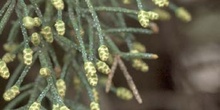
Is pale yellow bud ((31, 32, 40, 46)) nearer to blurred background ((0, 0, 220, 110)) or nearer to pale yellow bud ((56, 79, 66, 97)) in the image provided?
pale yellow bud ((56, 79, 66, 97))

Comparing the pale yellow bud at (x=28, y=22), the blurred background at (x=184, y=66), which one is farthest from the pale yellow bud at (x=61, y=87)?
the blurred background at (x=184, y=66)

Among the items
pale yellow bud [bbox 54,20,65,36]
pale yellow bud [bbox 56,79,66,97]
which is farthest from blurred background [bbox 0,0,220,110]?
pale yellow bud [bbox 54,20,65,36]

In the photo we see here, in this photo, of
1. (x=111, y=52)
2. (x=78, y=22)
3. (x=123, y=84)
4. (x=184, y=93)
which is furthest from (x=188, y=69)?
(x=78, y=22)

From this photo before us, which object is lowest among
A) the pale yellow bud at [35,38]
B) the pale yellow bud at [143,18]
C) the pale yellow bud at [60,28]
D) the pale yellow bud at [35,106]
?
the pale yellow bud at [35,106]

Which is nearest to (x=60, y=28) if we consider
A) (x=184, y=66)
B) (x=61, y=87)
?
(x=61, y=87)

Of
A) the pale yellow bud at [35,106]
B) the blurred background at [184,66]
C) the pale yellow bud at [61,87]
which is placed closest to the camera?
the pale yellow bud at [35,106]

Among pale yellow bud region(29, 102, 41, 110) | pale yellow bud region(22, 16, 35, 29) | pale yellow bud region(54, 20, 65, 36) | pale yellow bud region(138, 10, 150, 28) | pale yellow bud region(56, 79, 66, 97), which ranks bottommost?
pale yellow bud region(29, 102, 41, 110)

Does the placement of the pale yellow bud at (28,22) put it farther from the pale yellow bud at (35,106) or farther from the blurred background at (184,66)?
the blurred background at (184,66)

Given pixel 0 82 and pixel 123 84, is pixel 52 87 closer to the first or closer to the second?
pixel 0 82
